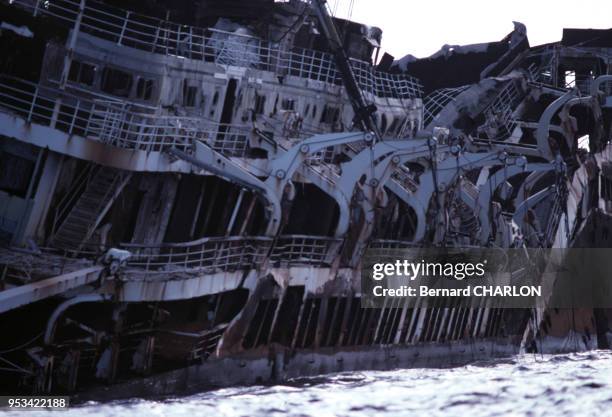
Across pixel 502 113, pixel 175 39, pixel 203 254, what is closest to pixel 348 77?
pixel 175 39

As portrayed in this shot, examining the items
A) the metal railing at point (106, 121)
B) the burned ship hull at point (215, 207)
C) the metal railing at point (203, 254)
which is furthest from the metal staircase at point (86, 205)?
the metal railing at point (203, 254)

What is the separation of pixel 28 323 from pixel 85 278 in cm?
181

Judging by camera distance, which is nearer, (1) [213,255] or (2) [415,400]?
(2) [415,400]

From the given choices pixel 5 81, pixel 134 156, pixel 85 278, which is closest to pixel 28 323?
pixel 85 278

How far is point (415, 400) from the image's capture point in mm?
19000

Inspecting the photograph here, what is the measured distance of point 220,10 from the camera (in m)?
34.3

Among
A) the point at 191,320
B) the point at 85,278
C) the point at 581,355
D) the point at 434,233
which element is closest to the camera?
the point at 85,278

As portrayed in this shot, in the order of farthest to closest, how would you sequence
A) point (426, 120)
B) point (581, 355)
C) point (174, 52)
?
point (426, 120), point (581, 355), point (174, 52)

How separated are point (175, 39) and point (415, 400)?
14906 mm

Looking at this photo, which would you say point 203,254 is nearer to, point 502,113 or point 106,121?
point 106,121

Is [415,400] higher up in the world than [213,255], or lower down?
lower down

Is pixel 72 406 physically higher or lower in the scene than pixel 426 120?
lower

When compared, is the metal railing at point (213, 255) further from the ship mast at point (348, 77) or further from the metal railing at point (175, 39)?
the ship mast at point (348, 77)

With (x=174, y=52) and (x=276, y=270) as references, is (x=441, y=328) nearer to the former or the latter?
(x=276, y=270)
